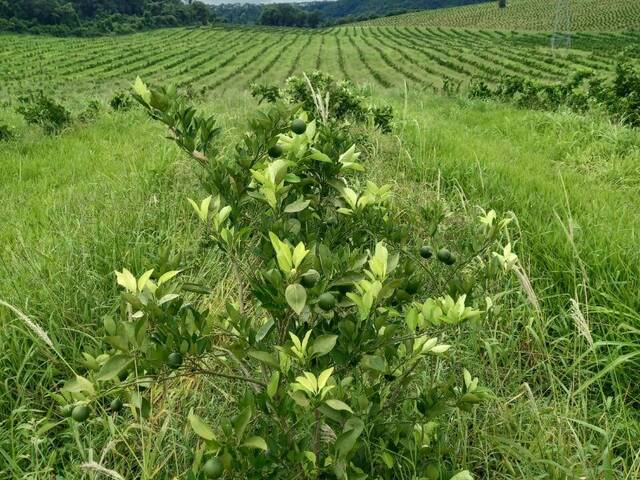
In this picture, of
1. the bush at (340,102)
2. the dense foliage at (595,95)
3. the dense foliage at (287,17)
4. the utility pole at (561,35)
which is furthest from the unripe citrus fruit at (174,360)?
the dense foliage at (287,17)

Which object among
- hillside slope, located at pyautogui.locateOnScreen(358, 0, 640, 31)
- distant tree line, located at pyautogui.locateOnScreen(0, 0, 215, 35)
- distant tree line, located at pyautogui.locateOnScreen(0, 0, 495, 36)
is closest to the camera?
hillside slope, located at pyautogui.locateOnScreen(358, 0, 640, 31)

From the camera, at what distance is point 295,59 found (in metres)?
55.4

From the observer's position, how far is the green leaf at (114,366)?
1153 millimetres

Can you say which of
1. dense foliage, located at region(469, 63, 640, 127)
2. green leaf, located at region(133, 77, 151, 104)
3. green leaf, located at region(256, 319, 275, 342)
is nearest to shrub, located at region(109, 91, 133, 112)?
dense foliage, located at region(469, 63, 640, 127)

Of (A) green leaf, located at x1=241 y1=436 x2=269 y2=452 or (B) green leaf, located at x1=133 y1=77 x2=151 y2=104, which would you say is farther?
(B) green leaf, located at x1=133 y1=77 x2=151 y2=104

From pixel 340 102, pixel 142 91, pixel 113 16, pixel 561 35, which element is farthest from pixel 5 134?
pixel 113 16

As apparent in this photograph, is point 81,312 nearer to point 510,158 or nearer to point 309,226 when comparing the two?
point 309,226

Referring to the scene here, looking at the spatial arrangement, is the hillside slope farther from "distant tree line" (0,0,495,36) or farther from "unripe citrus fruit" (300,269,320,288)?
"unripe citrus fruit" (300,269,320,288)

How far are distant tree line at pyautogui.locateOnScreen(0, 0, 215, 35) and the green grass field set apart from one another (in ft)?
308

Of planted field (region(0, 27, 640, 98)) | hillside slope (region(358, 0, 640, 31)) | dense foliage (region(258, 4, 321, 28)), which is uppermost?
dense foliage (region(258, 4, 321, 28))

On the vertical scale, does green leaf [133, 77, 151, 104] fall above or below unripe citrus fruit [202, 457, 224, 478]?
above

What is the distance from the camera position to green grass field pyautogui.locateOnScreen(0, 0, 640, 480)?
5.86 feet

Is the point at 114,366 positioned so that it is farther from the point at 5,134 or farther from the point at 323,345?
the point at 5,134

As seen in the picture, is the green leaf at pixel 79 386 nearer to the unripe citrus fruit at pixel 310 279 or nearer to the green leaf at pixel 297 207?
the unripe citrus fruit at pixel 310 279
